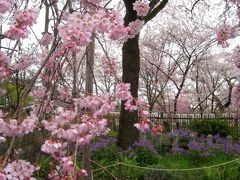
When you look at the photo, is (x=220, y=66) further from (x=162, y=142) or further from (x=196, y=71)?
(x=162, y=142)

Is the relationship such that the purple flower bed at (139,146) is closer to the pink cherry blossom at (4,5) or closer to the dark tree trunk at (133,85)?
the dark tree trunk at (133,85)

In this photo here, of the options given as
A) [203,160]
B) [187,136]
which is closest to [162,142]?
[187,136]

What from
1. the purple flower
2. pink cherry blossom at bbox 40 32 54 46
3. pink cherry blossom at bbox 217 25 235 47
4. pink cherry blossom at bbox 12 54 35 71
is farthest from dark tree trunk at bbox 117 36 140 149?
pink cherry blossom at bbox 12 54 35 71

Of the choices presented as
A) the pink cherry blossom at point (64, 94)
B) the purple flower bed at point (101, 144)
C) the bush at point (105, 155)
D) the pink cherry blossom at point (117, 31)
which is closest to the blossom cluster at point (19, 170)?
the pink cherry blossom at point (117, 31)

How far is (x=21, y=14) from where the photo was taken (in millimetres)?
2514

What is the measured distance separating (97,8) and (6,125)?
864mm

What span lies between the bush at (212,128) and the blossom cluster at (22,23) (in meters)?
8.92

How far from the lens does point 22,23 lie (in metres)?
2.50

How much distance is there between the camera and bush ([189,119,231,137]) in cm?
1105

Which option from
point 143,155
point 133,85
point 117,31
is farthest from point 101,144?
point 117,31

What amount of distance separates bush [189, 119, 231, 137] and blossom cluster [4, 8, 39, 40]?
892cm

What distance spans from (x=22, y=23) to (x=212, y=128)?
360 inches

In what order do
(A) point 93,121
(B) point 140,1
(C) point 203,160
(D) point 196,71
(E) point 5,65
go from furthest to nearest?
(D) point 196,71
(C) point 203,160
(B) point 140,1
(E) point 5,65
(A) point 93,121

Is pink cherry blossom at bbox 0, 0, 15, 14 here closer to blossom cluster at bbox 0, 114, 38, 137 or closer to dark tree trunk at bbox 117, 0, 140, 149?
blossom cluster at bbox 0, 114, 38, 137
